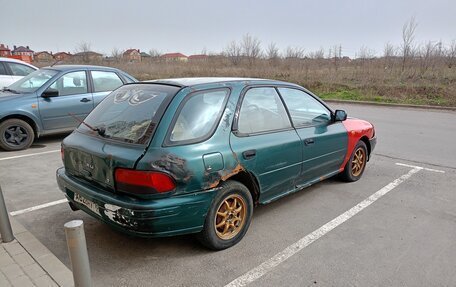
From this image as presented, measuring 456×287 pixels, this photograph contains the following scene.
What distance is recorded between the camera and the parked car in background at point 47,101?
6.46 m

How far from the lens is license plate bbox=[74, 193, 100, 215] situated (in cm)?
292

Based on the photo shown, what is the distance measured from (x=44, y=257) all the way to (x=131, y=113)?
1449mm

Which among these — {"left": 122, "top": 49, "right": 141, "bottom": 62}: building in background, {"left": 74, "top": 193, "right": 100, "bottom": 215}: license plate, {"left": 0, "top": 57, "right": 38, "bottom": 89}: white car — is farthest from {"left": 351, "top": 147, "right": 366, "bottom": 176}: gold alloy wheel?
{"left": 122, "top": 49, "right": 141, "bottom": 62}: building in background

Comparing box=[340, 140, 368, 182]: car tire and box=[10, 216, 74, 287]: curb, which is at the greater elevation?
box=[340, 140, 368, 182]: car tire

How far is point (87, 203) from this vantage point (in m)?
3.02

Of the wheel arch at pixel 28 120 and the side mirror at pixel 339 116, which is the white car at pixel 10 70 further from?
the side mirror at pixel 339 116

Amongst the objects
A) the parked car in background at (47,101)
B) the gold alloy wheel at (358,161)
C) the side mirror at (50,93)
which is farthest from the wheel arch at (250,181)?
the side mirror at (50,93)

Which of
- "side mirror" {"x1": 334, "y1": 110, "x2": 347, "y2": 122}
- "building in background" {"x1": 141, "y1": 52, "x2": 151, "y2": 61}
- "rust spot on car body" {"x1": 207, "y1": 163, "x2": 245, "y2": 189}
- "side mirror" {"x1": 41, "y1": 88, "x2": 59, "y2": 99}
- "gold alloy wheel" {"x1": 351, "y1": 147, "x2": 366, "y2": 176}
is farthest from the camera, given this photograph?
"building in background" {"x1": 141, "y1": 52, "x2": 151, "y2": 61}

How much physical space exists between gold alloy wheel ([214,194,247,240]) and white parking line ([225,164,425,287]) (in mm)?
439

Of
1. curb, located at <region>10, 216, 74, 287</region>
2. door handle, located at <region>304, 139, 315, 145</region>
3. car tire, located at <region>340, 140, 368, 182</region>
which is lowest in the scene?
curb, located at <region>10, 216, 74, 287</region>

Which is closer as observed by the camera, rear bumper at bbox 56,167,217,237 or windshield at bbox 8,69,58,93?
rear bumper at bbox 56,167,217,237

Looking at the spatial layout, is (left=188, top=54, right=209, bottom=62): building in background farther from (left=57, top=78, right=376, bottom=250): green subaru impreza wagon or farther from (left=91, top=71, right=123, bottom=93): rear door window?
(left=57, top=78, right=376, bottom=250): green subaru impreza wagon

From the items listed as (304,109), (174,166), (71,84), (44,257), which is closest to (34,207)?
(44,257)

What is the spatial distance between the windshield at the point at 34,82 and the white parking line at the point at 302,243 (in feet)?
19.4
